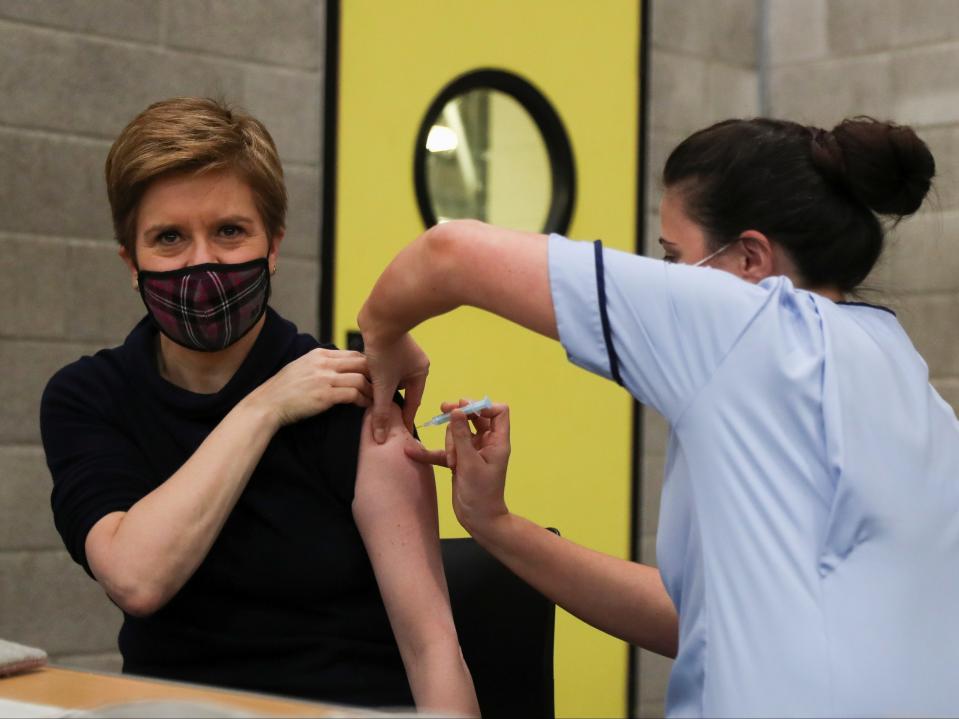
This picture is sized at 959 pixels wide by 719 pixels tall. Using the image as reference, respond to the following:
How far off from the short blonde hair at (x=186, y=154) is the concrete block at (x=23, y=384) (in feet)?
4.10

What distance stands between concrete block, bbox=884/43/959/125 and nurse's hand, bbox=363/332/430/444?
2712 mm

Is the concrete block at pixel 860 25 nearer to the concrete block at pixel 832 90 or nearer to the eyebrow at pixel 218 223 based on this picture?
the concrete block at pixel 832 90

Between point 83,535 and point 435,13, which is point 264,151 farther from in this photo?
point 435,13

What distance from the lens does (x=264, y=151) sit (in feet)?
5.81

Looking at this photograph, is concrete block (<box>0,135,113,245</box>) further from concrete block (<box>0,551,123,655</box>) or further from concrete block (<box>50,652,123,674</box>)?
concrete block (<box>50,652,123,674</box>)

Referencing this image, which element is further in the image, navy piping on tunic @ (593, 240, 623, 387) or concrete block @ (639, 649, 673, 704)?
concrete block @ (639, 649, 673, 704)

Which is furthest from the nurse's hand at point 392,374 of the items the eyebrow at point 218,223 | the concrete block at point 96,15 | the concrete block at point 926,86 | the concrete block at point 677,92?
the concrete block at point 926,86

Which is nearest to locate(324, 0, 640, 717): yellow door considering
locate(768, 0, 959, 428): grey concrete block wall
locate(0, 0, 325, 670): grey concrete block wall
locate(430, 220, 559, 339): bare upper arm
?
locate(0, 0, 325, 670): grey concrete block wall

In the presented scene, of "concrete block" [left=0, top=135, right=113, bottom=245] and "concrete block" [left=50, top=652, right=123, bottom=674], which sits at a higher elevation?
"concrete block" [left=0, top=135, right=113, bottom=245]

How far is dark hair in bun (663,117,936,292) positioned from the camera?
1456 mm

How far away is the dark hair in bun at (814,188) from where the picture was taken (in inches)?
57.3

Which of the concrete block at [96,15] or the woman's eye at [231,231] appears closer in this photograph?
the woman's eye at [231,231]

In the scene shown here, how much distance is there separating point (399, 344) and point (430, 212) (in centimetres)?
193

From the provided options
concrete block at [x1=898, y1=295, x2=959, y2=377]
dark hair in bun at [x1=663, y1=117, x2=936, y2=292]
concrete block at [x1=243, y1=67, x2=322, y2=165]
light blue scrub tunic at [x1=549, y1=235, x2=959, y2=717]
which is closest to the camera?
light blue scrub tunic at [x1=549, y1=235, x2=959, y2=717]
